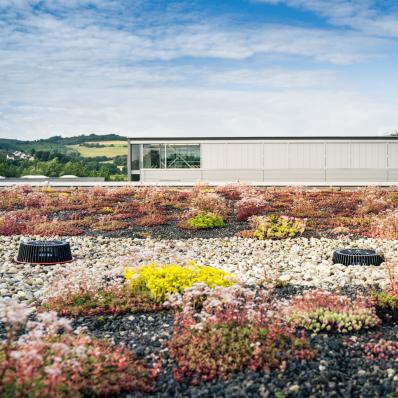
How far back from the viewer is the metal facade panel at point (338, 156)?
3612cm

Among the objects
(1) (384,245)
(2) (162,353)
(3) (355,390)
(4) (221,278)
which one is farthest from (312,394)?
(1) (384,245)

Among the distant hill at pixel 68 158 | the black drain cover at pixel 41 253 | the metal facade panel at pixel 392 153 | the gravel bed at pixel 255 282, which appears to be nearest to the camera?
the gravel bed at pixel 255 282

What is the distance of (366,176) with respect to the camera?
3609 centimetres

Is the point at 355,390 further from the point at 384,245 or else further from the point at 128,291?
the point at 384,245

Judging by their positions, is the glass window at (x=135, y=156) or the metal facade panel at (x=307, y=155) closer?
the metal facade panel at (x=307, y=155)

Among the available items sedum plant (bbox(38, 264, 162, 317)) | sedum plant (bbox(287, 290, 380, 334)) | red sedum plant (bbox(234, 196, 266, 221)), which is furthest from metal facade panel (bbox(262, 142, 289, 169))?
sedum plant (bbox(287, 290, 380, 334))

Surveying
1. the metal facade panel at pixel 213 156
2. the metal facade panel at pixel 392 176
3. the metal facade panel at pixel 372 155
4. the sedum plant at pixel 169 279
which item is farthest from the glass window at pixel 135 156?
the sedum plant at pixel 169 279

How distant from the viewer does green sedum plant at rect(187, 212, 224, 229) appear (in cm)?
1531

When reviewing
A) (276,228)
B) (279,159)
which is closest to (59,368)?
(276,228)

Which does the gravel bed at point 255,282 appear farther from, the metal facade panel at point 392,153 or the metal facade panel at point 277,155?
the metal facade panel at point 392,153

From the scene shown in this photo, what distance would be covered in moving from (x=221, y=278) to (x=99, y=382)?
9.67 feet

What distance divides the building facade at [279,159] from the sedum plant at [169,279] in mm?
28560

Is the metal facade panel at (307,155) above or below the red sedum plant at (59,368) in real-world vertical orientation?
above

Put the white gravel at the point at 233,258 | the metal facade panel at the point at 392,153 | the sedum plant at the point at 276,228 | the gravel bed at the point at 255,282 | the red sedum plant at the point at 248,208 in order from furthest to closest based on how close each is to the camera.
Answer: the metal facade panel at the point at 392,153, the red sedum plant at the point at 248,208, the sedum plant at the point at 276,228, the white gravel at the point at 233,258, the gravel bed at the point at 255,282
